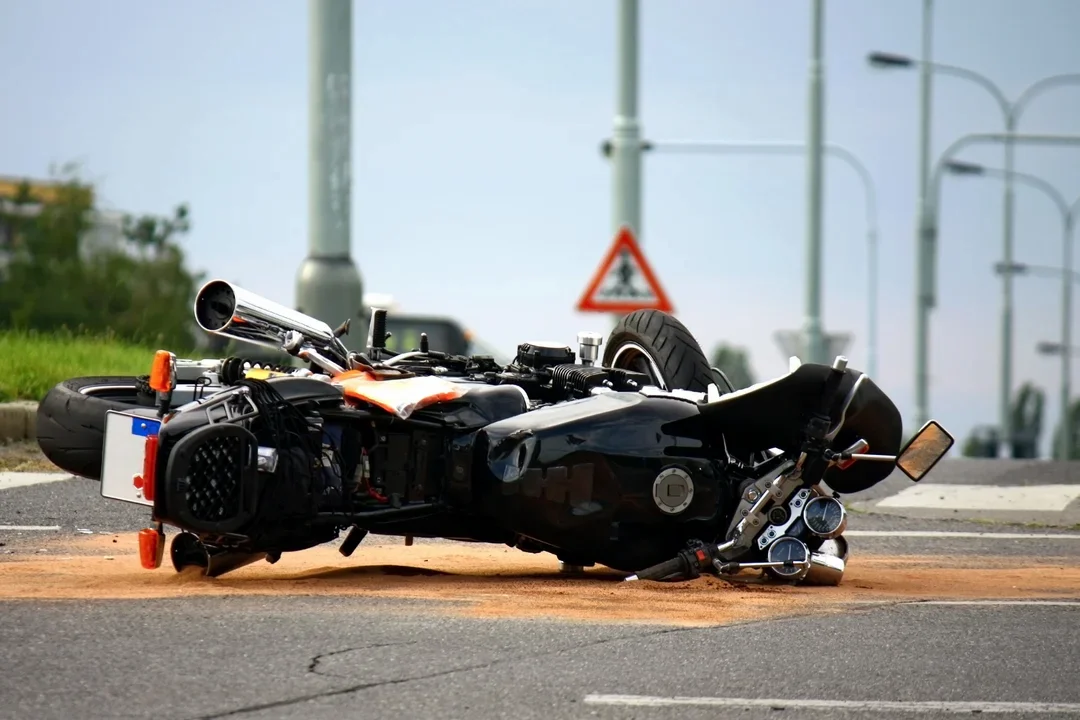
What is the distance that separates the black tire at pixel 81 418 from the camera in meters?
8.48

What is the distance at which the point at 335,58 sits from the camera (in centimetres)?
1611

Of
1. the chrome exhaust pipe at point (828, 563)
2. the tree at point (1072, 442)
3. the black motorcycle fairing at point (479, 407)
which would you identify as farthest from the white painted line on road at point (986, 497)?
the tree at point (1072, 442)

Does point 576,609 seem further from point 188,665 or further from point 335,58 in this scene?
point 335,58

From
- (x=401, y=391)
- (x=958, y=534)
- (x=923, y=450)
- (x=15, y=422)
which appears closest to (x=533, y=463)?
(x=401, y=391)

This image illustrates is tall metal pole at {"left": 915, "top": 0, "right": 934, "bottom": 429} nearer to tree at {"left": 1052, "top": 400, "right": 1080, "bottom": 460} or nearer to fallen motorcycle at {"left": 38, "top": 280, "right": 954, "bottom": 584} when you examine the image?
tree at {"left": 1052, "top": 400, "right": 1080, "bottom": 460}

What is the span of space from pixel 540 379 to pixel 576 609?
5.40ft

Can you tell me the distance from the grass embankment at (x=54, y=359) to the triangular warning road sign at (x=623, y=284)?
3919mm

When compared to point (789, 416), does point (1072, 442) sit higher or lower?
lower

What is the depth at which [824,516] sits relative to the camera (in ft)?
25.6

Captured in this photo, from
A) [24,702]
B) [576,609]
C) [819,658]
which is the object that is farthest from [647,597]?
[24,702]

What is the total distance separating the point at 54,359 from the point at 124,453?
925cm

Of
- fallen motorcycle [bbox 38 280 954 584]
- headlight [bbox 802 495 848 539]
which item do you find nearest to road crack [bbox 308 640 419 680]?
fallen motorcycle [bbox 38 280 954 584]

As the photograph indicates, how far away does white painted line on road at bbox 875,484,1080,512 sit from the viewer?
12555mm

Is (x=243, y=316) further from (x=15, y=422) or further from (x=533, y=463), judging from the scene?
(x=15, y=422)
